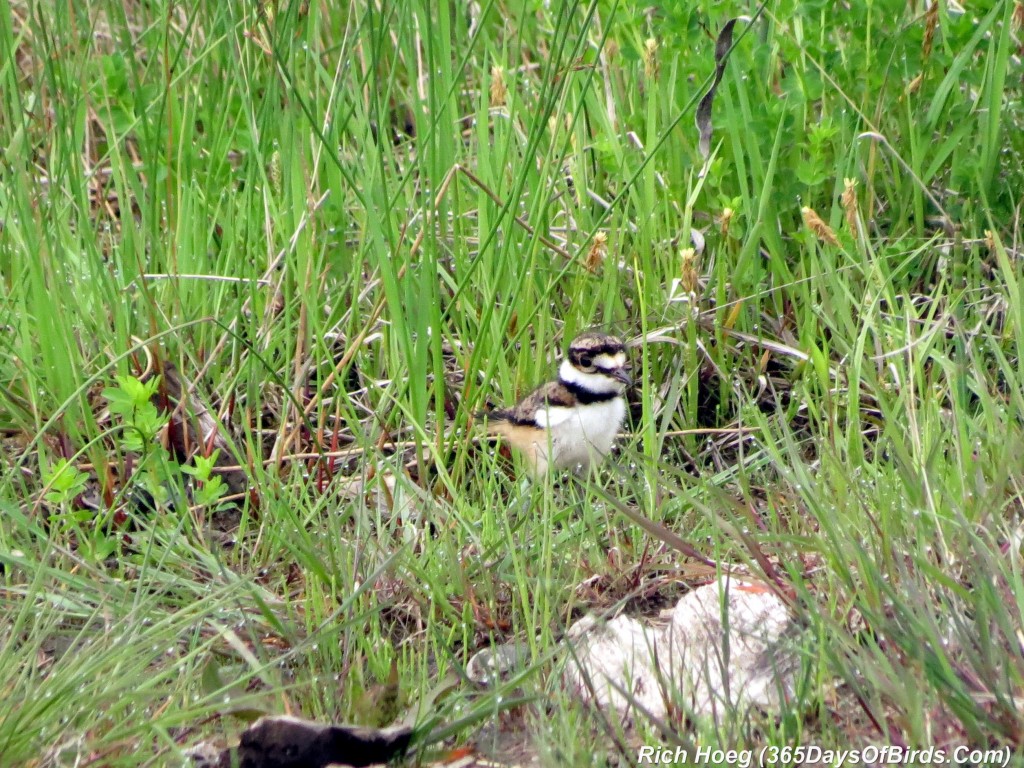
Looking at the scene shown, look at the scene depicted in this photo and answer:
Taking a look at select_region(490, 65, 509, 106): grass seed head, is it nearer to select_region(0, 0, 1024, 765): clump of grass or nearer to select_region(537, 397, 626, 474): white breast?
select_region(0, 0, 1024, 765): clump of grass

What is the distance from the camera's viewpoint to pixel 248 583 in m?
3.47

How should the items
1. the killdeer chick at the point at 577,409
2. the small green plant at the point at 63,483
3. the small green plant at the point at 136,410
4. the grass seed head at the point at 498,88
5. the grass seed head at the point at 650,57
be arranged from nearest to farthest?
the small green plant at the point at 63,483 < the small green plant at the point at 136,410 < the killdeer chick at the point at 577,409 < the grass seed head at the point at 498,88 < the grass seed head at the point at 650,57

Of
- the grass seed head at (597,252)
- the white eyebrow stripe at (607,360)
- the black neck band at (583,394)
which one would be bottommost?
the black neck band at (583,394)

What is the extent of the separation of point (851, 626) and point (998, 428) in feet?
2.54

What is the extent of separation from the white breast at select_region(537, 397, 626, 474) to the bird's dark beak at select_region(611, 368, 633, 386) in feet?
0.27

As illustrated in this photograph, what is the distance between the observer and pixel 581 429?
14.8ft

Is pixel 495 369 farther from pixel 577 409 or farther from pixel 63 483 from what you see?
pixel 63 483

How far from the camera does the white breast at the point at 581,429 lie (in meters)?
4.49

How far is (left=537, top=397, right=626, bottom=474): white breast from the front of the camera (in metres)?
4.49

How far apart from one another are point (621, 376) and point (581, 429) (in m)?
0.24

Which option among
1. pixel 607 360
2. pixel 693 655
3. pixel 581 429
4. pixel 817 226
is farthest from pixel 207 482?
pixel 817 226

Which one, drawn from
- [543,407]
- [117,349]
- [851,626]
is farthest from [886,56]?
[117,349]

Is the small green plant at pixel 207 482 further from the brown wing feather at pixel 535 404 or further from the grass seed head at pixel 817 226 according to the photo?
the grass seed head at pixel 817 226

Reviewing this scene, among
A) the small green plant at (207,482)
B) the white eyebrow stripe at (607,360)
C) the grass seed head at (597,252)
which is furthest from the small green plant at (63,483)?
the grass seed head at (597,252)
